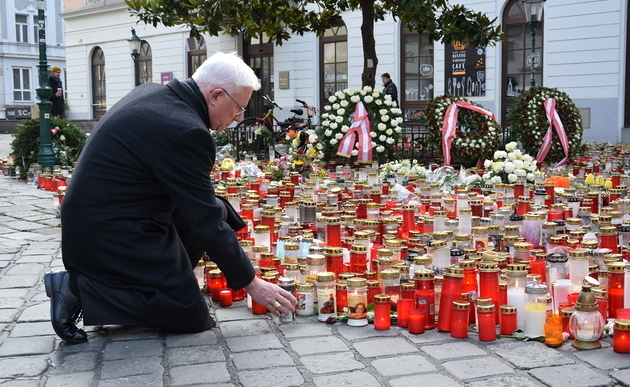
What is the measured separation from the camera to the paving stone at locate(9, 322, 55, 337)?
11.2 feet

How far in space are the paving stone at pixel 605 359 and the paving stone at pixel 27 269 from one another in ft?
11.0

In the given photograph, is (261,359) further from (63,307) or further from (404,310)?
(63,307)

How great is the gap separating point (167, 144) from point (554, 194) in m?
4.09

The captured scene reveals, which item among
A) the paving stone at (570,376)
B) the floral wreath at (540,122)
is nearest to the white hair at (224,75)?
the paving stone at (570,376)

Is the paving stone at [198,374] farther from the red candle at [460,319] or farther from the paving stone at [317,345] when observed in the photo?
the red candle at [460,319]

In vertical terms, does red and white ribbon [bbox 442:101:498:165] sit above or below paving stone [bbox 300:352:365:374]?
above

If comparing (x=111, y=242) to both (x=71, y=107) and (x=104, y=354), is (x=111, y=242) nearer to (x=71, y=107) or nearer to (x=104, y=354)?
(x=104, y=354)

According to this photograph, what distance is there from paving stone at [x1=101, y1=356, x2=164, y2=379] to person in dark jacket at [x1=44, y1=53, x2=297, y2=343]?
253 millimetres

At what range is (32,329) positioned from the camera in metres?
3.47

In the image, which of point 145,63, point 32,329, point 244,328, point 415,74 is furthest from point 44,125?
point 145,63

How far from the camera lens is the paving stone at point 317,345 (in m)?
3.12

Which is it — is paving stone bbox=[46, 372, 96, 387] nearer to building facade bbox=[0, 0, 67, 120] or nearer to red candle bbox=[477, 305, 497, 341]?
red candle bbox=[477, 305, 497, 341]

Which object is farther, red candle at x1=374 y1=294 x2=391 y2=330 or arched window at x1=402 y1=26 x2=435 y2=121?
arched window at x1=402 y1=26 x2=435 y2=121

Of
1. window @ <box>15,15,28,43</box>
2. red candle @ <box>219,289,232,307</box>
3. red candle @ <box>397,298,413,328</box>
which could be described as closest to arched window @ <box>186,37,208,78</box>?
red candle @ <box>219,289,232,307</box>
